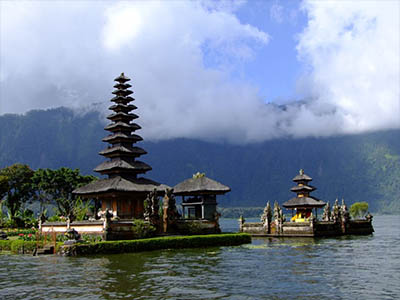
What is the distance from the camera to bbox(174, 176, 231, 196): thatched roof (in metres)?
59.1

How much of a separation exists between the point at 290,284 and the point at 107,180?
3414cm

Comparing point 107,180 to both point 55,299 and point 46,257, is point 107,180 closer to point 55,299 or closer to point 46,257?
point 46,257

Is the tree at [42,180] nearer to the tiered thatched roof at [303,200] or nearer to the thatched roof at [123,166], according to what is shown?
the thatched roof at [123,166]

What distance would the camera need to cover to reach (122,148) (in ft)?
189

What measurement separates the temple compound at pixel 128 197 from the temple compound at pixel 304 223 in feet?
52.7

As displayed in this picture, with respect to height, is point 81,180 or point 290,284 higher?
point 81,180

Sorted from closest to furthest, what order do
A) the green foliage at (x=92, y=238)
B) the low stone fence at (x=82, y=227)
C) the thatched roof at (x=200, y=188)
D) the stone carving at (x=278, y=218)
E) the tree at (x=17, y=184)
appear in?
the green foliage at (x=92, y=238), the low stone fence at (x=82, y=227), the thatched roof at (x=200, y=188), the stone carving at (x=278, y=218), the tree at (x=17, y=184)

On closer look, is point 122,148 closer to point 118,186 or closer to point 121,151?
point 121,151

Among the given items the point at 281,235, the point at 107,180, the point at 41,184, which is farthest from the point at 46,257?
the point at 41,184

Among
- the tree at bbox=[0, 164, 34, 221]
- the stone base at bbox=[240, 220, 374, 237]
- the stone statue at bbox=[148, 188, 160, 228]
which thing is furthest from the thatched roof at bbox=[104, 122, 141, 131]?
the tree at bbox=[0, 164, 34, 221]

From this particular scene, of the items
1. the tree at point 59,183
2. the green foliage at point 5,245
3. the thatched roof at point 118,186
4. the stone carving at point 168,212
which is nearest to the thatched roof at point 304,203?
the thatched roof at point 118,186

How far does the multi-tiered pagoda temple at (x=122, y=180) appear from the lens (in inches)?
2090

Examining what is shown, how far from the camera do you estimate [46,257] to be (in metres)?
40.1

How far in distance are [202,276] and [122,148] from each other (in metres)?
31.9
